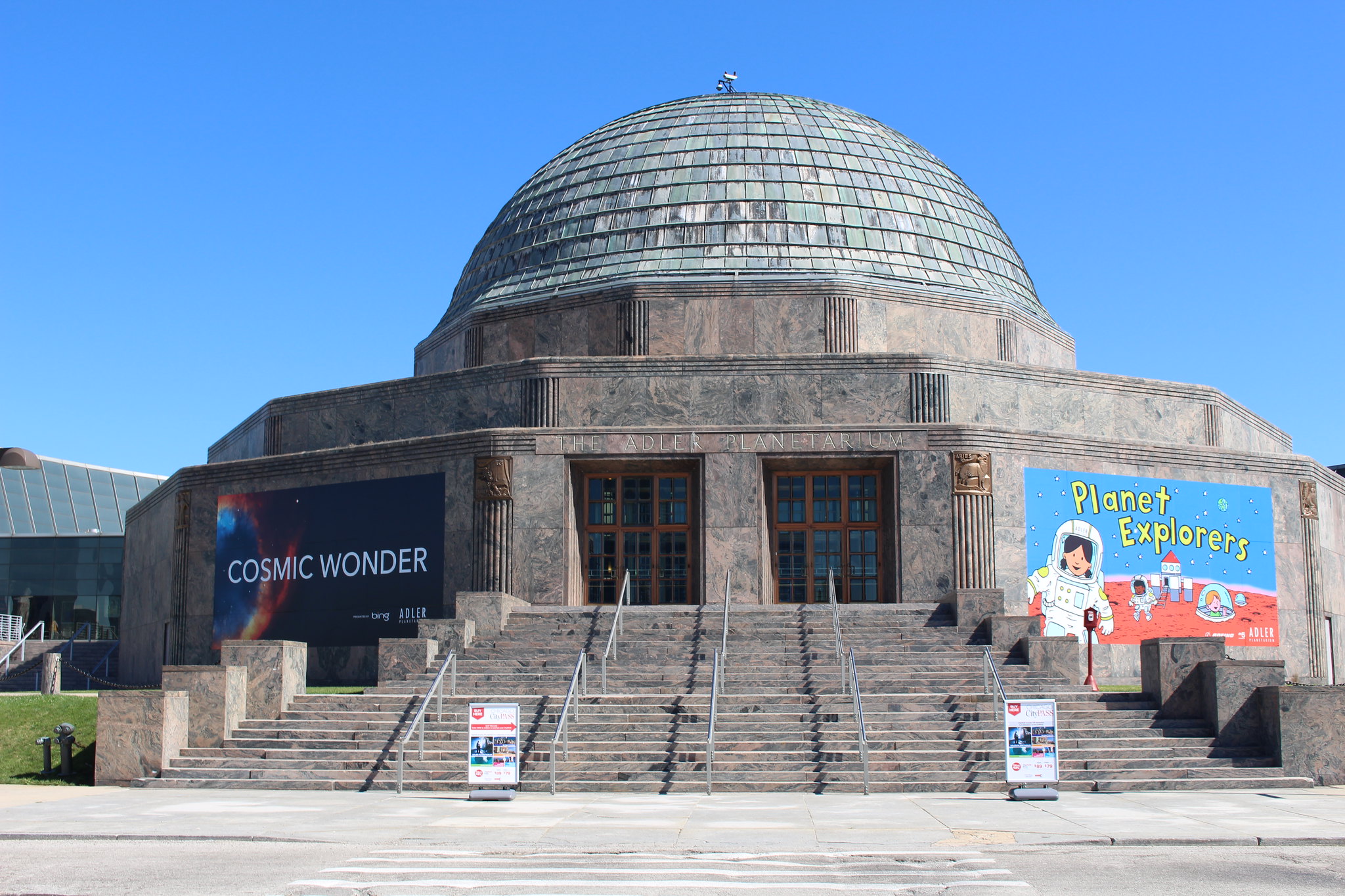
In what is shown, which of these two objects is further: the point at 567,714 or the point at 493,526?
the point at 493,526

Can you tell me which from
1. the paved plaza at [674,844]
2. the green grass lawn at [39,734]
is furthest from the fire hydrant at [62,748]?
the paved plaza at [674,844]

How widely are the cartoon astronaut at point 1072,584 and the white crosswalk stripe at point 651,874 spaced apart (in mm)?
8900

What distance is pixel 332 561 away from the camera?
16.6m

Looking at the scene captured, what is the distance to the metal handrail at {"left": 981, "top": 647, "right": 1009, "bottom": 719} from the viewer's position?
10759 millimetres

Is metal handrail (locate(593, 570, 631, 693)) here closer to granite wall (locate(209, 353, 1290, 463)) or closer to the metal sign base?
the metal sign base

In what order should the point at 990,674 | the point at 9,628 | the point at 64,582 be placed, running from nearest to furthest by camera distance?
the point at 990,674
the point at 9,628
the point at 64,582

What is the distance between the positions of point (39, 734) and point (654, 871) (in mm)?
8071

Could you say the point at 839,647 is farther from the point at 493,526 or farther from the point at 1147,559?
the point at 1147,559

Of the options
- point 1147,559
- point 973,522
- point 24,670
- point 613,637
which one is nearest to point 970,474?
point 973,522

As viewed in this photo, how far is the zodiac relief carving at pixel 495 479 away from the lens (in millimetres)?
15766

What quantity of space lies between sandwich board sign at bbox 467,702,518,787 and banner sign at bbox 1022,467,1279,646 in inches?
315

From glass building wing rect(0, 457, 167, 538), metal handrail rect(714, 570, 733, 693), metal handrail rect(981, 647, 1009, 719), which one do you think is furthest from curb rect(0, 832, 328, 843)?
glass building wing rect(0, 457, 167, 538)

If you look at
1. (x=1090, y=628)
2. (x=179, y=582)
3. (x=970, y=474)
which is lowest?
(x=1090, y=628)

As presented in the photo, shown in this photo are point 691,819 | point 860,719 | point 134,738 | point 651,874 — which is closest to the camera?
point 651,874
